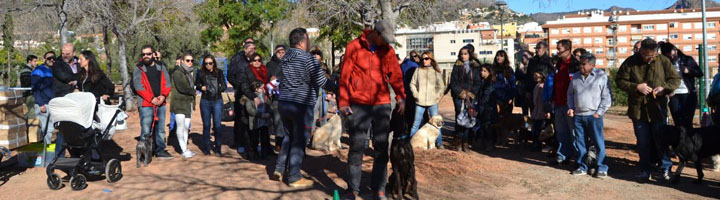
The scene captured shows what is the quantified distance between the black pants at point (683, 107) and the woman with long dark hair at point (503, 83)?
2469 mm

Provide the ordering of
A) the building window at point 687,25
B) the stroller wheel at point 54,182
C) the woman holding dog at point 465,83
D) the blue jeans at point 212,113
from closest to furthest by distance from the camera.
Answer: the stroller wheel at point 54,182
the blue jeans at point 212,113
the woman holding dog at point 465,83
the building window at point 687,25

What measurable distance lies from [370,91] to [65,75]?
18.3 ft

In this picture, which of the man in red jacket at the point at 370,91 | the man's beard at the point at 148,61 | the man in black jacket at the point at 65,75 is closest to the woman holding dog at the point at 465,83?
the man in red jacket at the point at 370,91

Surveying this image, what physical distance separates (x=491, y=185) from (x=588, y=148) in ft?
4.85

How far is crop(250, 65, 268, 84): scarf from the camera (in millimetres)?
8969

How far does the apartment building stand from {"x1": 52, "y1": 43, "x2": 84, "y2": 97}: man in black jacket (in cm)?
9576

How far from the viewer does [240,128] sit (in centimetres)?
930

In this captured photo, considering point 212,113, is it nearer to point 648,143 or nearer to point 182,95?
point 182,95

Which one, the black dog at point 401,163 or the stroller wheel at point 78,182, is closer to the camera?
the black dog at point 401,163

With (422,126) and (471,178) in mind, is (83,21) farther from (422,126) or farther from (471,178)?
(471,178)

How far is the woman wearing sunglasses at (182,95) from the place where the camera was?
891 cm

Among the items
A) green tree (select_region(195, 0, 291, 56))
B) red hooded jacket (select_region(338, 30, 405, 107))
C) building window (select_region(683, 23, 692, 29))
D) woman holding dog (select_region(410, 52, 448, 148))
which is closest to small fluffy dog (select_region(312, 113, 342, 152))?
woman holding dog (select_region(410, 52, 448, 148))

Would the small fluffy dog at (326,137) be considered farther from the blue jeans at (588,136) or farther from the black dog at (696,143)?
the black dog at (696,143)

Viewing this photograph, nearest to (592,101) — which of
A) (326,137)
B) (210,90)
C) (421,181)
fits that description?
(421,181)
